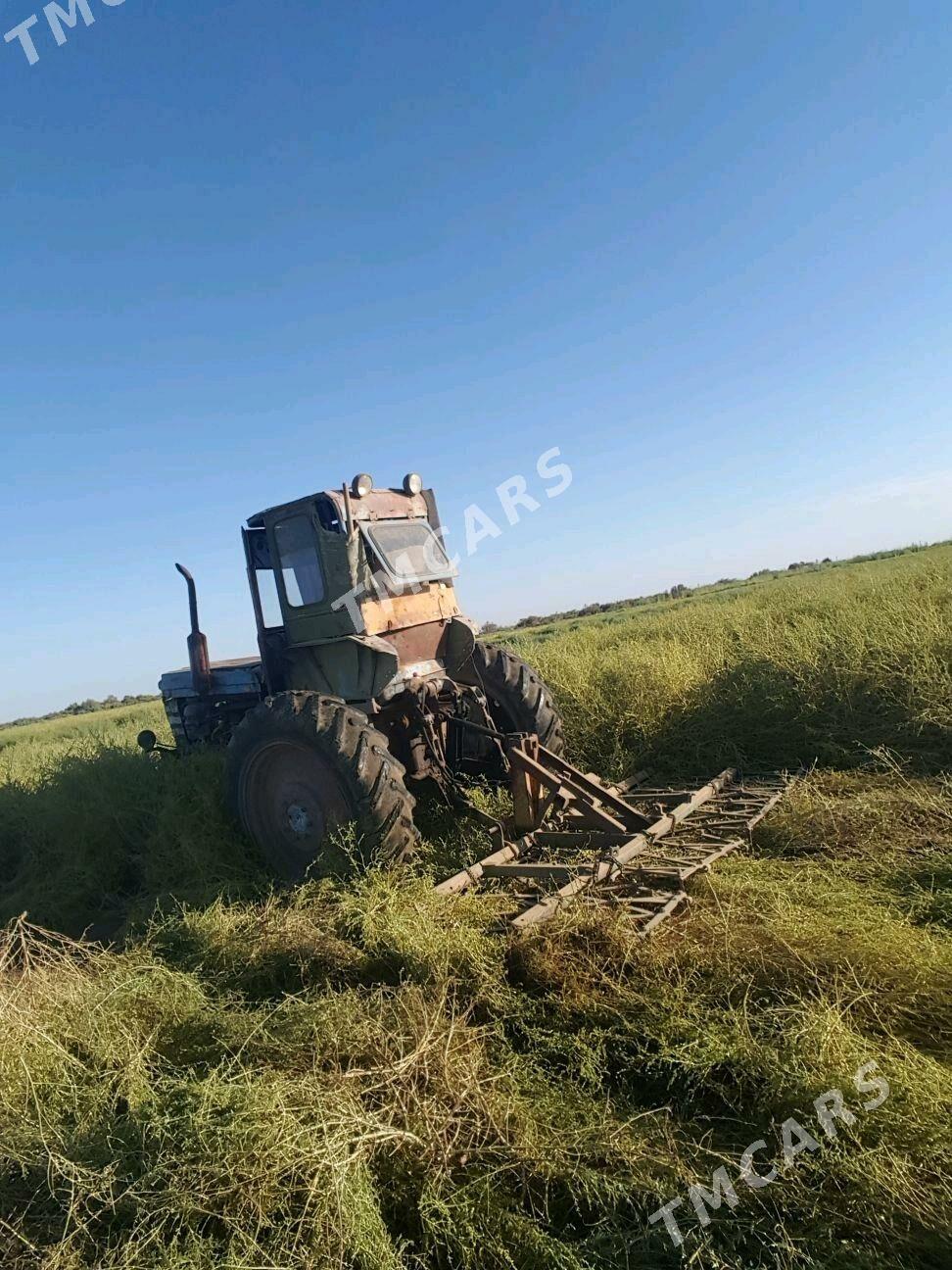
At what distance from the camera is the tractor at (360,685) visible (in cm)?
412

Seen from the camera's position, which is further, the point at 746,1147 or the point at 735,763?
the point at 735,763

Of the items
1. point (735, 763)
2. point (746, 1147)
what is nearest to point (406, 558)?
point (735, 763)

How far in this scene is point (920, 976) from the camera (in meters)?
2.50

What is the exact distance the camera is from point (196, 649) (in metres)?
5.83

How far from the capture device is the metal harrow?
10.7ft

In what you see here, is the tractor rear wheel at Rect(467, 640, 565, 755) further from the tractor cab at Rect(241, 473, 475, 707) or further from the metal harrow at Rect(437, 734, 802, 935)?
the metal harrow at Rect(437, 734, 802, 935)

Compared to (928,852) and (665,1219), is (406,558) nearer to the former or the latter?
(928,852)

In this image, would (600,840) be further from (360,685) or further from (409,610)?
(409,610)

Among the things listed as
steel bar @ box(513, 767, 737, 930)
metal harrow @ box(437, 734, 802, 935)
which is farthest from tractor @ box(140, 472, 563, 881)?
steel bar @ box(513, 767, 737, 930)

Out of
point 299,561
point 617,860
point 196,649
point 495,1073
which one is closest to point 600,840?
point 617,860

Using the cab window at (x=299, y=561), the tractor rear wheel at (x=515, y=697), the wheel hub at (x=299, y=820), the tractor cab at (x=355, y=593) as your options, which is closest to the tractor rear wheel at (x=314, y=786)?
the wheel hub at (x=299, y=820)

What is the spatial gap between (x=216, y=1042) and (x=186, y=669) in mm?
4615

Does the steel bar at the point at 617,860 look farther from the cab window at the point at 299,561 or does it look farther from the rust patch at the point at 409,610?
the cab window at the point at 299,561

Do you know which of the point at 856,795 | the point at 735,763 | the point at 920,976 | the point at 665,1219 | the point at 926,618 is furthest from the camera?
the point at 926,618
